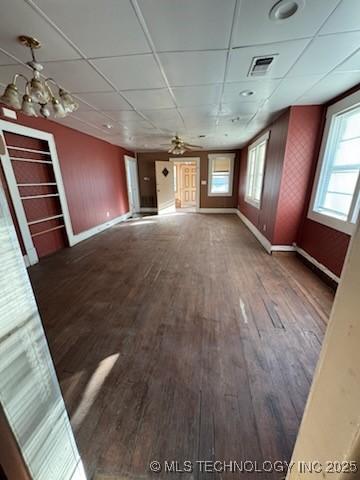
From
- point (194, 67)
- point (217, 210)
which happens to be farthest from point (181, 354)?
point (217, 210)

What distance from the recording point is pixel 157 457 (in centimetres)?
102

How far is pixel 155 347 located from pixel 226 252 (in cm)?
248

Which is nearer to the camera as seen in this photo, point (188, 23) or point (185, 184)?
point (188, 23)

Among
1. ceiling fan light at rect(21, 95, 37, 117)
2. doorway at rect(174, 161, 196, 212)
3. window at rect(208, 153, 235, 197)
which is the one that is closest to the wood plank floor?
ceiling fan light at rect(21, 95, 37, 117)

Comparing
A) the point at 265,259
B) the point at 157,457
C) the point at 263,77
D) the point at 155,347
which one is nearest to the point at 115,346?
the point at 155,347

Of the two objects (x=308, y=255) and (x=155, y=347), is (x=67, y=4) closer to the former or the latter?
(x=155, y=347)

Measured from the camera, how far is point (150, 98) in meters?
2.71

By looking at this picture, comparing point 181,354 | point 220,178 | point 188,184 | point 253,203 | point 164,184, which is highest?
point 220,178

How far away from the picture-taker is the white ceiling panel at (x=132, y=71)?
1.84 meters

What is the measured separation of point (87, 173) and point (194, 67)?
3695mm

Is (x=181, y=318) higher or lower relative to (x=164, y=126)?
lower

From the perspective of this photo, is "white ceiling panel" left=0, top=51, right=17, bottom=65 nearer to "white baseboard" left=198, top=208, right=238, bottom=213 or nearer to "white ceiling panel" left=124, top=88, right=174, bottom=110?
"white ceiling panel" left=124, top=88, right=174, bottom=110

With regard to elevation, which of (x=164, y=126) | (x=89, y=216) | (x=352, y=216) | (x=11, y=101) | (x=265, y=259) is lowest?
(x=265, y=259)

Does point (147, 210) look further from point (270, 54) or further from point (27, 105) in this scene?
point (270, 54)
